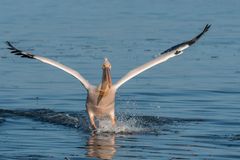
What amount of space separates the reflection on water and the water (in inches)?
0.6

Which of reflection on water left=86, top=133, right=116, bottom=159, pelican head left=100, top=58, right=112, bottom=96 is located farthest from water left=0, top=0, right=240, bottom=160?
pelican head left=100, top=58, right=112, bottom=96

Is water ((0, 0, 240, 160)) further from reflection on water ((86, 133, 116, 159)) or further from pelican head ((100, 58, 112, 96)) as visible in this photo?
pelican head ((100, 58, 112, 96))

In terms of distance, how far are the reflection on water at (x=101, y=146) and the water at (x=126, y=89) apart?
1 centimetres

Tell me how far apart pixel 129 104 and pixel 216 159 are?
16.8ft

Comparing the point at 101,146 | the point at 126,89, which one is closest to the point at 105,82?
the point at 101,146

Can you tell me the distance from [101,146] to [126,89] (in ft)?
17.1

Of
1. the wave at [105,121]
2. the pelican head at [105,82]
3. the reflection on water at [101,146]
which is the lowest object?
the reflection on water at [101,146]

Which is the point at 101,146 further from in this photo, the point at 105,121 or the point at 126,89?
the point at 126,89

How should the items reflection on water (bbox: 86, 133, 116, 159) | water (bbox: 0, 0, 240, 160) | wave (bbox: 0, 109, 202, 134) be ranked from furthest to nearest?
1. wave (bbox: 0, 109, 202, 134)
2. water (bbox: 0, 0, 240, 160)
3. reflection on water (bbox: 86, 133, 116, 159)

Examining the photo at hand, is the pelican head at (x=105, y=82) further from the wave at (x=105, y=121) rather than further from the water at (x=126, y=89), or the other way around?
the water at (x=126, y=89)

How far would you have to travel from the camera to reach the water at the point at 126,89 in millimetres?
13109

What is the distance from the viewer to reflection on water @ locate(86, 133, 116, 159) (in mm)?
12551

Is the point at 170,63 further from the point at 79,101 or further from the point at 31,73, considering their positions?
the point at 79,101

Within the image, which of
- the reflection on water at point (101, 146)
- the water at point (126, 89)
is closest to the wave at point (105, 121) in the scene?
the water at point (126, 89)
